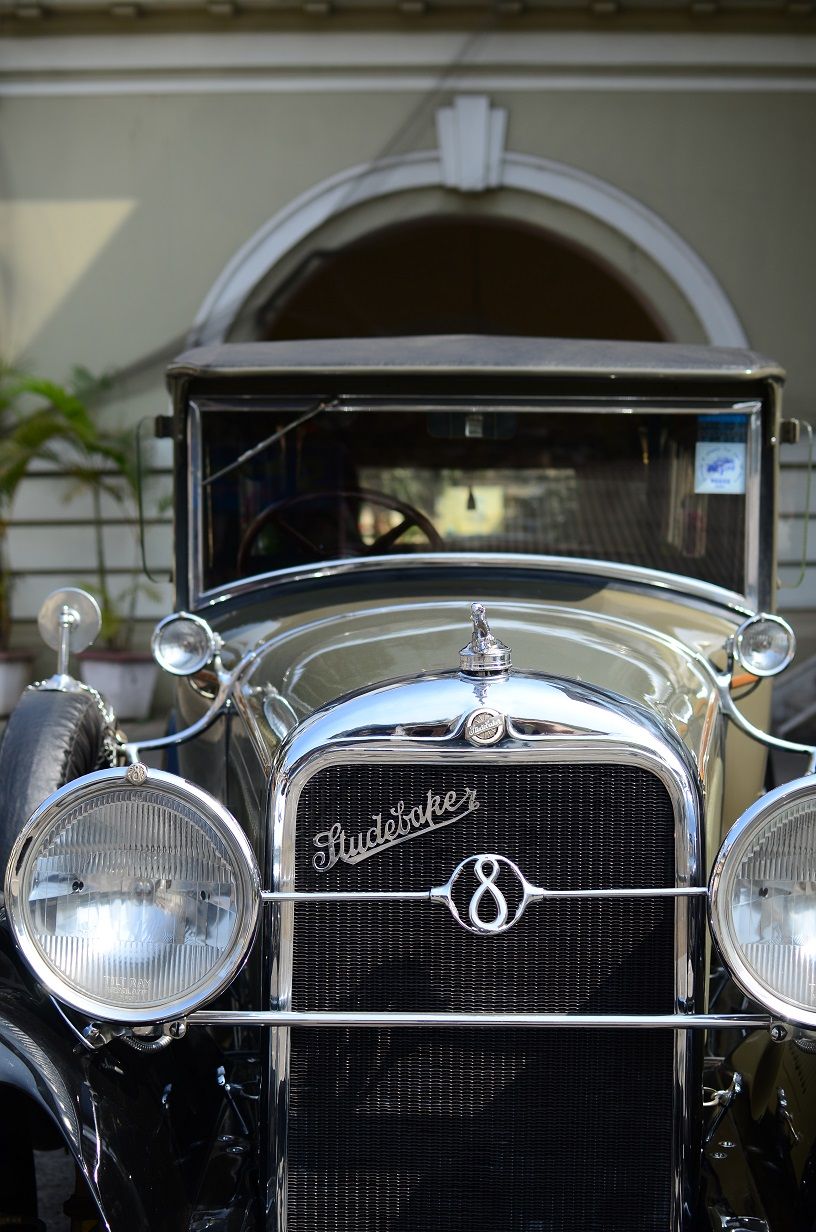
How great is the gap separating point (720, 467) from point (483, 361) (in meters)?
0.64

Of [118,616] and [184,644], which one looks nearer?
[184,644]

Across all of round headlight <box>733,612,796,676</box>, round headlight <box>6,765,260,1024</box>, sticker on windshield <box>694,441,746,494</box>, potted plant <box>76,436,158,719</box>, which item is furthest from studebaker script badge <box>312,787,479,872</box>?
potted plant <box>76,436,158,719</box>

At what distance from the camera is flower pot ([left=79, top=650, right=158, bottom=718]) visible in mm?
8023

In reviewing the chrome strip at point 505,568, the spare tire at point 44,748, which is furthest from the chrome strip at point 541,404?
the spare tire at point 44,748

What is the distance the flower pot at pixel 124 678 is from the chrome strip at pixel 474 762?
621 cm

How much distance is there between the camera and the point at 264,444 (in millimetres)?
3072

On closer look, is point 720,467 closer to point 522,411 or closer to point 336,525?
point 522,411

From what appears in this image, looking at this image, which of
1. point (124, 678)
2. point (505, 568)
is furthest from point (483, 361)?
point (124, 678)

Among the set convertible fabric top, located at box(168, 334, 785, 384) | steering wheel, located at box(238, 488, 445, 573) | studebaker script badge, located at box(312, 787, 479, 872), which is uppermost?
convertible fabric top, located at box(168, 334, 785, 384)

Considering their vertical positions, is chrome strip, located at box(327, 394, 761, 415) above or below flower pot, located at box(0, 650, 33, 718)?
above

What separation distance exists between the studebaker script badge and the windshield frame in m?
1.08

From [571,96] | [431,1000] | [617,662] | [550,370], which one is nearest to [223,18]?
[571,96]

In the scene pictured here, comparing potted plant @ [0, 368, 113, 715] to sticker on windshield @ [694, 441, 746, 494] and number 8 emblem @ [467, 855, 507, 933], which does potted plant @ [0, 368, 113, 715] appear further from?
number 8 emblem @ [467, 855, 507, 933]

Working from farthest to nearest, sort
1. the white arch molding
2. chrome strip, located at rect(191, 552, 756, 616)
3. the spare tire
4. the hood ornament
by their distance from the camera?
the white arch molding < chrome strip, located at rect(191, 552, 756, 616) < the spare tire < the hood ornament
